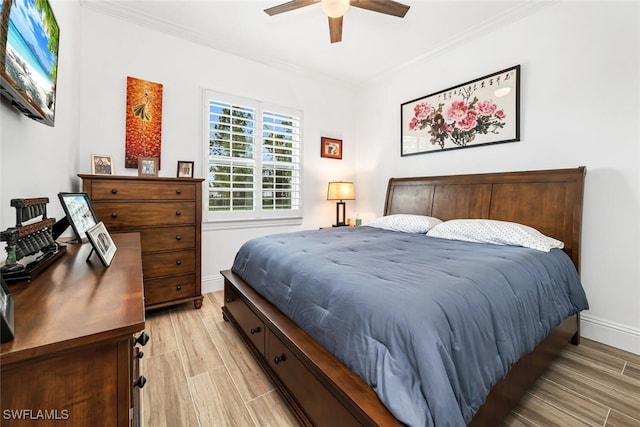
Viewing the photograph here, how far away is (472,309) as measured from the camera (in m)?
1.11

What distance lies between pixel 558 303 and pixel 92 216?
9.36 feet

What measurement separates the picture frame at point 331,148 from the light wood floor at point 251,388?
2708mm

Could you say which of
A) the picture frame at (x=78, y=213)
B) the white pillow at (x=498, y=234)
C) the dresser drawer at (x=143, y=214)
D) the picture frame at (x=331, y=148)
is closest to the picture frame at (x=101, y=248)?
the picture frame at (x=78, y=213)

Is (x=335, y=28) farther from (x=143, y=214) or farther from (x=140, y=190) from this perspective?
(x=143, y=214)

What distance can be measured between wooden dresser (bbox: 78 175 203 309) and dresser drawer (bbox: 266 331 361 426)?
4.41 feet

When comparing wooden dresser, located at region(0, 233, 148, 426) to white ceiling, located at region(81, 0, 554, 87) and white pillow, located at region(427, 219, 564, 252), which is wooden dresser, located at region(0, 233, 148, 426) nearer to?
white pillow, located at region(427, 219, 564, 252)

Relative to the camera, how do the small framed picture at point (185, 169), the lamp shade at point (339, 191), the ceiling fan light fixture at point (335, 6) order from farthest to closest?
the lamp shade at point (339, 191), the small framed picture at point (185, 169), the ceiling fan light fixture at point (335, 6)

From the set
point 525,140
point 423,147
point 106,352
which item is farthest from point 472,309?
point 423,147

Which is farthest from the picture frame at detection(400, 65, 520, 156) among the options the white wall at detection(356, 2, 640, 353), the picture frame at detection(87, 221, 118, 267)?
the picture frame at detection(87, 221, 118, 267)

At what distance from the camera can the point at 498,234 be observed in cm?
215

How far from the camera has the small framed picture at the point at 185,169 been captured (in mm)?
2885

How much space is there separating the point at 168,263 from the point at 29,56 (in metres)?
1.79

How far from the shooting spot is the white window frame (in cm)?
310

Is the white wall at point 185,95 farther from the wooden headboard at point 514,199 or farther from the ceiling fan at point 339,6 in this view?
the wooden headboard at point 514,199
